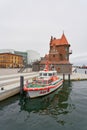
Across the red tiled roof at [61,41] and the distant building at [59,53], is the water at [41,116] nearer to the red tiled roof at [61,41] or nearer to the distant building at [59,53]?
the distant building at [59,53]

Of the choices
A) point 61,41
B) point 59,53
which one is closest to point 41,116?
point 59,53

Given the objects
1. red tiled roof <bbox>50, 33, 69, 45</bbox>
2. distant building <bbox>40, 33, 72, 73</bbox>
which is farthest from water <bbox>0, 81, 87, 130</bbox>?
red tiled roof <bbox>50, 33, 69, 45</bbox>

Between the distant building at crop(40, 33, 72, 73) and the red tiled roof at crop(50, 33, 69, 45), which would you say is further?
the red tiled roof at crop(50, 33, 69, 45)

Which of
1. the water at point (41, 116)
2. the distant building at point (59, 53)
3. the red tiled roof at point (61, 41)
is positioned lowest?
the water at point (41, 116)

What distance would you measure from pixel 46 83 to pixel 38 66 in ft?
127

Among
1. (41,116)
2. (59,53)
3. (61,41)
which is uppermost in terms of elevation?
(61,41)

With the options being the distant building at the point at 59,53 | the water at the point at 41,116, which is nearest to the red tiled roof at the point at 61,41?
the distant building at the point at 59,53

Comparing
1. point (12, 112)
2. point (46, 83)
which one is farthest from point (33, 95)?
point (12, 112)

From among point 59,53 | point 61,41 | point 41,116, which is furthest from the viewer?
point 61,41

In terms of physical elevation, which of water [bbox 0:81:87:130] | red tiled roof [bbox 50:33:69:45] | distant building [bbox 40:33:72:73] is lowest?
water [bbox 0:81:87:130]

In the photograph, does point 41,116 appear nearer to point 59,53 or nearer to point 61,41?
point 59,53

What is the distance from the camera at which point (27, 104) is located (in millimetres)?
16938

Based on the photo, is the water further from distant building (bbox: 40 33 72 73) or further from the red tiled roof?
the red tiled roof

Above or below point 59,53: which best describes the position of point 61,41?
above
